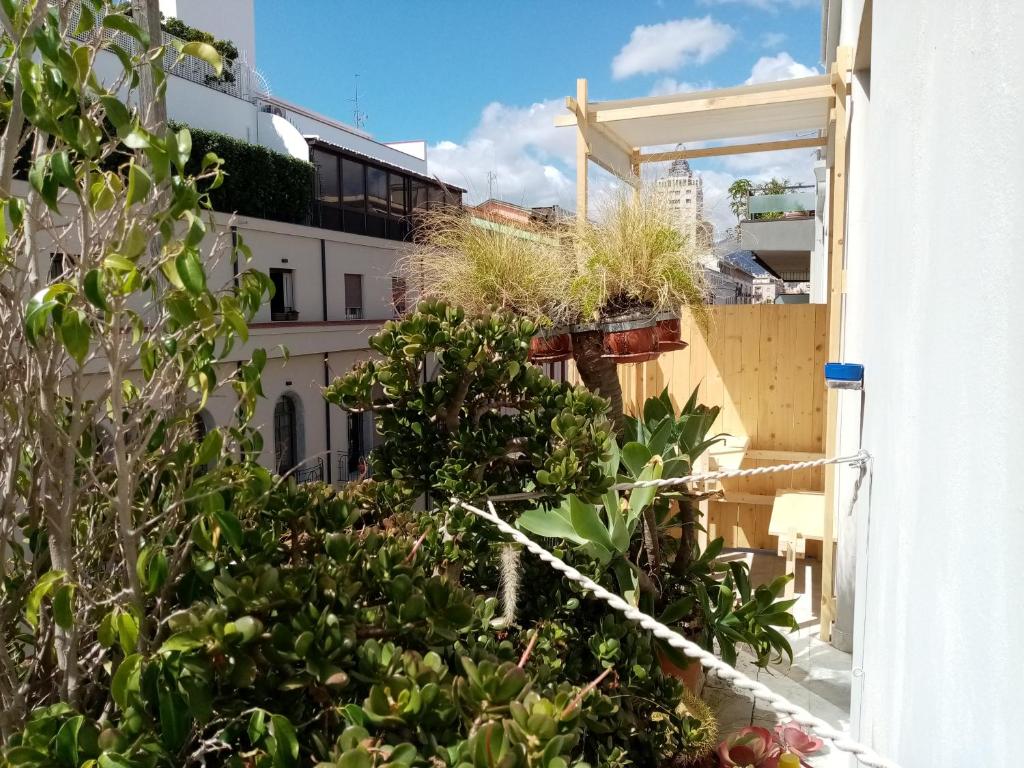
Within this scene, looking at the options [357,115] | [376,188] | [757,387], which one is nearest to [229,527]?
[757,387]

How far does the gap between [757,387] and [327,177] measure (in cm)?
1133

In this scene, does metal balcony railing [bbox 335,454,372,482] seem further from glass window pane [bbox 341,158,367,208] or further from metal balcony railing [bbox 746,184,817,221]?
metal balcony railing [bbox 746,184,817,221]

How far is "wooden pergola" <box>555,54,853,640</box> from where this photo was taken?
413cm

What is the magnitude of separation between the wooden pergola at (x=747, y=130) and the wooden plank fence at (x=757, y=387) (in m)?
0.56

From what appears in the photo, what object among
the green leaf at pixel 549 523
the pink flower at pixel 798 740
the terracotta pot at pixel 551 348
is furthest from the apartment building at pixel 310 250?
the pink flower at pixel 798 740

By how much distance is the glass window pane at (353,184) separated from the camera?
15078mm

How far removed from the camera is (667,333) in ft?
11.6

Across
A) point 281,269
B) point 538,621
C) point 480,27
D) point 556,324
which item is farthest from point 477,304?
point 480,27

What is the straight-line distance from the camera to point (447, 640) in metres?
1.33

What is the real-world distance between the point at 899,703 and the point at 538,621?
3.60 ft

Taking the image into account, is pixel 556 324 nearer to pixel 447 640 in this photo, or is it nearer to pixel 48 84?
pixel 447 640

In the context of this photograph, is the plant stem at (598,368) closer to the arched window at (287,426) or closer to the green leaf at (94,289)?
the green leaf at (94,289)

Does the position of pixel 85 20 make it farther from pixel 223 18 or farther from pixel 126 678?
pixel 223 18

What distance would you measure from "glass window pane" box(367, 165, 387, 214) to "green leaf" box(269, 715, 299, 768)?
15.3 m
